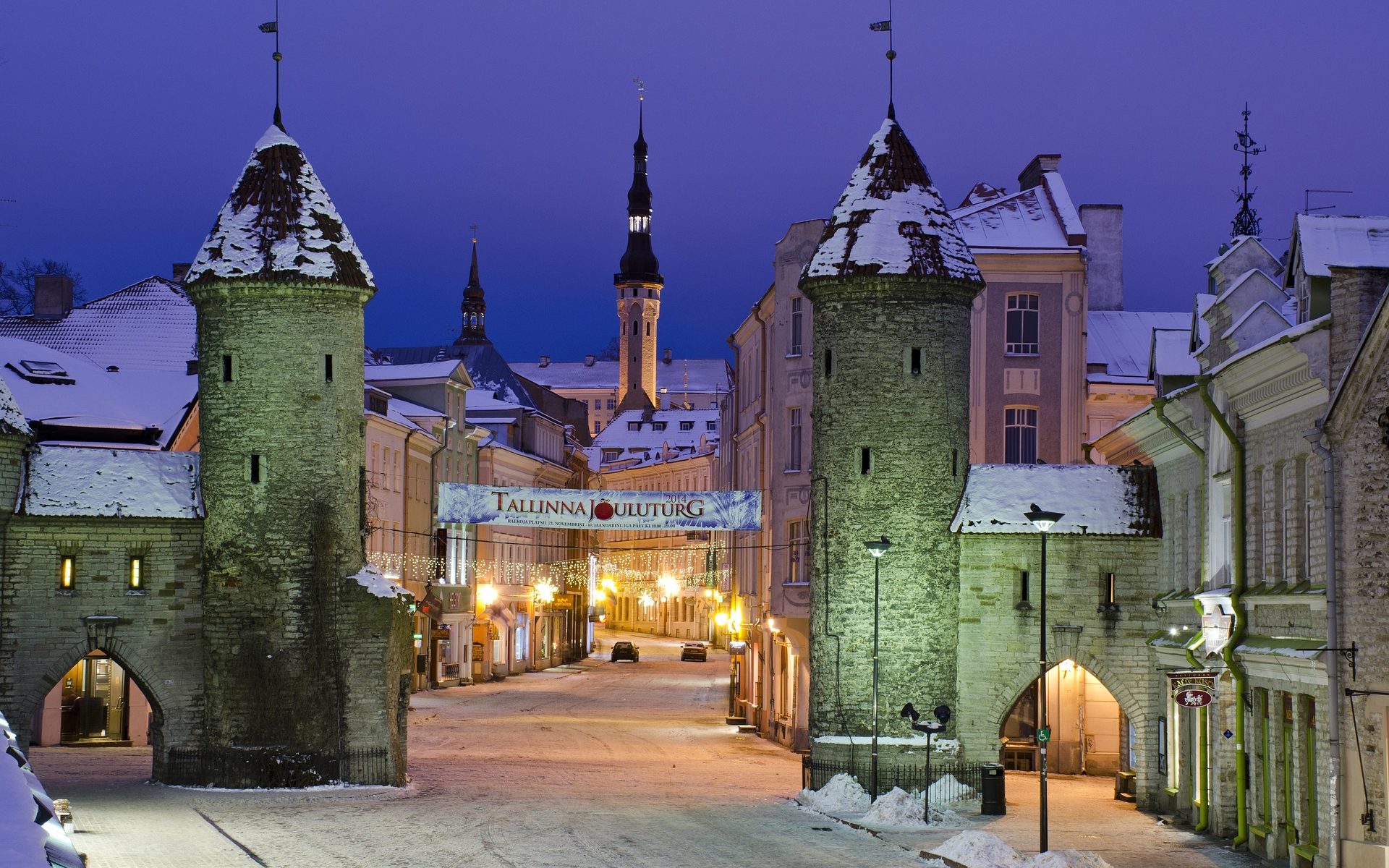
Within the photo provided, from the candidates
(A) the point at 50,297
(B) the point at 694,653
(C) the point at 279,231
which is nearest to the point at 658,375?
(B) the point at 694,653

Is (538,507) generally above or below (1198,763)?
above

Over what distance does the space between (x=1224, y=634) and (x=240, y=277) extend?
18.9m

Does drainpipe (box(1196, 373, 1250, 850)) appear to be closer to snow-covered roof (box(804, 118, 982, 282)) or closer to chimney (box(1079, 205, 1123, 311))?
snow-covered roof (box(804, 118, 982, 282))

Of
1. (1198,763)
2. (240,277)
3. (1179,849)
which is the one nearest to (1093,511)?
(1198,763)

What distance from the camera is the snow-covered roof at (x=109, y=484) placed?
3634 centimetres

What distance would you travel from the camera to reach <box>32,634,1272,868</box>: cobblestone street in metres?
27.3

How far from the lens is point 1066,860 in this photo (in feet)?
81.3

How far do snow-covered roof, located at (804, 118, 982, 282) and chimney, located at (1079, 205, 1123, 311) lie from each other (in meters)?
16.8

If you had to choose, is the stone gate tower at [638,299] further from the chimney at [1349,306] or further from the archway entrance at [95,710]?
the chimney at [1349,306]

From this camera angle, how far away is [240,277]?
36.9 meters

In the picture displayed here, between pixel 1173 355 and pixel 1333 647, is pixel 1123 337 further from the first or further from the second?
pixel 1333 647

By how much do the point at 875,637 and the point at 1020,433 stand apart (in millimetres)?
16203

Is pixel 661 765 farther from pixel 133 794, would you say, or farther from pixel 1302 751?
pixel 1302 751

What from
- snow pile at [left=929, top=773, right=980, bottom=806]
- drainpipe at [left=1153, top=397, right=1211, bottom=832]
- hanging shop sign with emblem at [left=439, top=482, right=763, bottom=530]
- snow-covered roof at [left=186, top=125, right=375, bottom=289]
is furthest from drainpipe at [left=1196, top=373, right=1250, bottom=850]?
snow-covered roof at [left=186, top=125, right=375, bottom=289]
